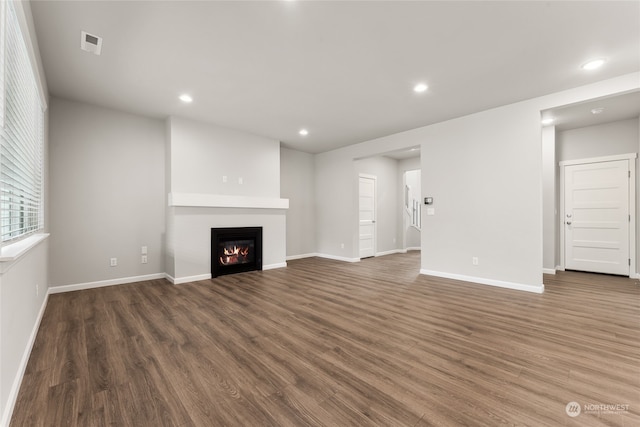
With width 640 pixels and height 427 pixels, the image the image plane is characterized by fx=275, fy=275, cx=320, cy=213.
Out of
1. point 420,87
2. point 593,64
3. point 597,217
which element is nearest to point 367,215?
point 420,87

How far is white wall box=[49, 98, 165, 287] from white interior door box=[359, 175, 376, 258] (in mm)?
4311

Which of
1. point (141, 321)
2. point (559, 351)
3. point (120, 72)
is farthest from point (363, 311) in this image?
point (120, 72)

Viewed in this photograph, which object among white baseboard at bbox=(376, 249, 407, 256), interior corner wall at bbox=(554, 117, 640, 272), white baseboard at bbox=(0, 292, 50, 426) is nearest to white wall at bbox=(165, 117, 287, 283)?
white baseboard at bbox=(0, 292, 50, 426)

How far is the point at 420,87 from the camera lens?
11.4 feet

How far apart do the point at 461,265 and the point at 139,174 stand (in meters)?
5.46

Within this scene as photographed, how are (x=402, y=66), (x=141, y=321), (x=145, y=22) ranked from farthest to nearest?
(x=402, y=66) < (x=141, y=321) < (x=145, y=22)

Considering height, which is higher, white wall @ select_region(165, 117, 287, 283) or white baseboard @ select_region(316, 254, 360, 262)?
white wall @ select_region(165, 117, 287, 283)

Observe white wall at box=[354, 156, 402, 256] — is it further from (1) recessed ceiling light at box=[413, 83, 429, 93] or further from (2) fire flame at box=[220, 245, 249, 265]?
(2) fire flame at box=[220, 245, 249, 265]

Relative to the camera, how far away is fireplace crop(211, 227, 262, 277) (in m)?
4.77

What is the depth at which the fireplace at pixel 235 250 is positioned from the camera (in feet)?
15.6

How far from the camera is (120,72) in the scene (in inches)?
122

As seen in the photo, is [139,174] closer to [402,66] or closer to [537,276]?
[402,66]

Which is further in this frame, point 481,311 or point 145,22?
→ point 481,311

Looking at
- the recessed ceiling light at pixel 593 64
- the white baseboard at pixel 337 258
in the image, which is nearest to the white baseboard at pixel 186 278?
the white baseboard at pixel 337 258
